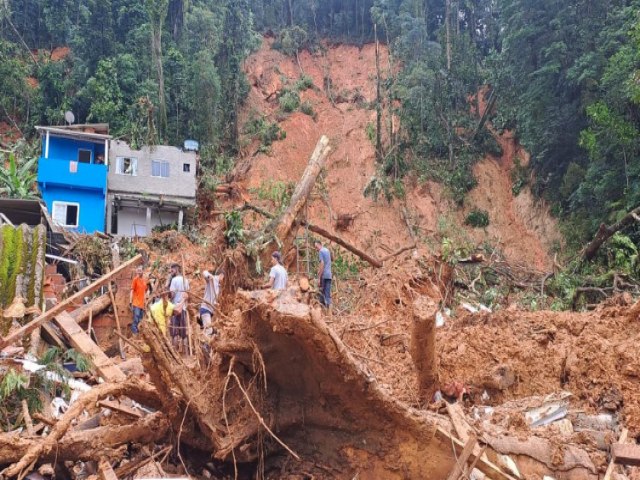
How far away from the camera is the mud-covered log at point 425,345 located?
19.0 feet

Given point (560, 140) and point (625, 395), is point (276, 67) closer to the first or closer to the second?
point (560, 140)

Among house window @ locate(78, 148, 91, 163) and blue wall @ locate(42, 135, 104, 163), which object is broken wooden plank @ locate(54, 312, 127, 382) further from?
house window @ locate(78, 148, 91, 163)

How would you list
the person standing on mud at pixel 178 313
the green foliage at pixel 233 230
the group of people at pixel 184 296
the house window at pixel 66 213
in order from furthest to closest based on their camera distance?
the house window at pixel 66 213 < the green foliage at pixel 233 230 < the person standing on mud at pixel 178 313 < the group of people at pixel 184 296

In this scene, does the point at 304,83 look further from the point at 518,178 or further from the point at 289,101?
the point at 518,178

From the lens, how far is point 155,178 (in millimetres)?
27422

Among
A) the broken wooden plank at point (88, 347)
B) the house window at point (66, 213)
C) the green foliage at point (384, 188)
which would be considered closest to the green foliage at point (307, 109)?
the green foliage at point (384, 188)

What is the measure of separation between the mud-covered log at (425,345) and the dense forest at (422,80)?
52.5ft

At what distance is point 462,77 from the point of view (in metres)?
33.3

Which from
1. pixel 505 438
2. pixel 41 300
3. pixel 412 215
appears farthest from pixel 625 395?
pixel 412 215

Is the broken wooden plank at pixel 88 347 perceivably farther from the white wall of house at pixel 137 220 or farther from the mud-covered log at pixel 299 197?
the white wall of house at pixel 137 220

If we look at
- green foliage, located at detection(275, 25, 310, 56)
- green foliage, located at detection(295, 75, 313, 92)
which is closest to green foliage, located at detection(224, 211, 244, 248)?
green foliage, located at detection(295, 75, 313, 92)

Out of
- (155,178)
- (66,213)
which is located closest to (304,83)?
(155,178)

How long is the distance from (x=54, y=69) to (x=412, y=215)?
19.9 m

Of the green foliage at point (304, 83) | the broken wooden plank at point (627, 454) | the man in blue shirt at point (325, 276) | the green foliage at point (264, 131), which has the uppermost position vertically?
the green foliage at point (304, 83)
